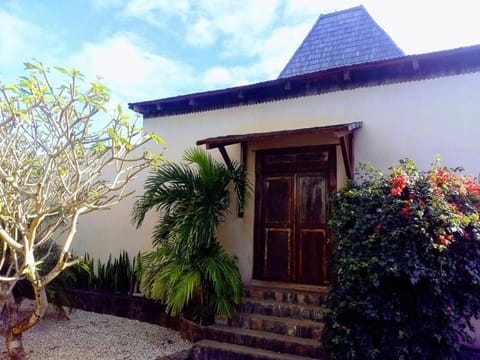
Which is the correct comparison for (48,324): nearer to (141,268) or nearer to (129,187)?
(141,268)

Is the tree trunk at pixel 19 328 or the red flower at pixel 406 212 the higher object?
the red flower at pixel 406 212

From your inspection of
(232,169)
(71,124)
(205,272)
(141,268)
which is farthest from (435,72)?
(141,268)

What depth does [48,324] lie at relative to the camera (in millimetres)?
6953

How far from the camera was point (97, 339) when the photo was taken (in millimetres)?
6156

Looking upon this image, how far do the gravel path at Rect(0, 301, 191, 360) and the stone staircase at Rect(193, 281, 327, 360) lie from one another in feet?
1.94

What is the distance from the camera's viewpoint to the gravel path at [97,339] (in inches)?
215

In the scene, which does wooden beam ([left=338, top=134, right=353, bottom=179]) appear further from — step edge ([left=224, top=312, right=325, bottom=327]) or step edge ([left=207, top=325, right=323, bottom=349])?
step edge ([left=207, top=325, right=323, bottom=349])

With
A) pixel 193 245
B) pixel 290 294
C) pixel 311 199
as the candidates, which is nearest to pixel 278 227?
pixel 311 199

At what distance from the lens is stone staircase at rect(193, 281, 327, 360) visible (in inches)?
208

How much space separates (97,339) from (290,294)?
3.28 meters

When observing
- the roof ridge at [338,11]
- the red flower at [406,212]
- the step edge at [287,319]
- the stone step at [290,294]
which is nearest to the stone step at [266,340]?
the step edge at [287,319]

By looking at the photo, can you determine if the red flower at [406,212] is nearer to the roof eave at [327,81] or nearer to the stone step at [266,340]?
the stone step at [266,340]

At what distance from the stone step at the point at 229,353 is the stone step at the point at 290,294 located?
1.11m

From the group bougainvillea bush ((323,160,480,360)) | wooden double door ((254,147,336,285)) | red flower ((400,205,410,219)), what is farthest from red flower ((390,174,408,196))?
wooden double door ((254,147,336,285))
